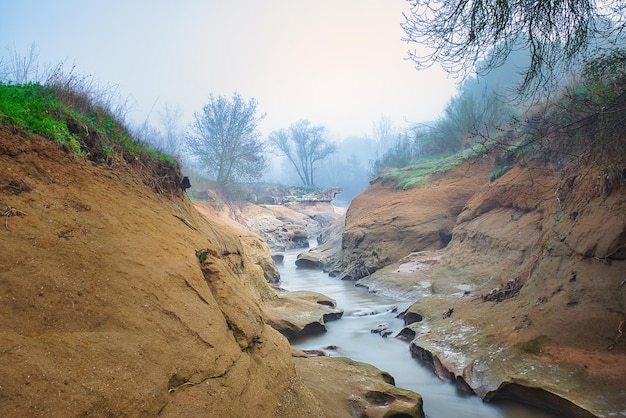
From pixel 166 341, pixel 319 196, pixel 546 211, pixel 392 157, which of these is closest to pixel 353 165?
pixel 319 196

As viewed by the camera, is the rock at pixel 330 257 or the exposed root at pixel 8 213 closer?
the exposed root at pixel 8 213

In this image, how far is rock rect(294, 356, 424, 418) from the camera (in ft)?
12.5

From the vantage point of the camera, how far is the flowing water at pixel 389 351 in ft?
14.1

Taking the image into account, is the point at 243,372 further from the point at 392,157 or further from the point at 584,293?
the point at 392,157

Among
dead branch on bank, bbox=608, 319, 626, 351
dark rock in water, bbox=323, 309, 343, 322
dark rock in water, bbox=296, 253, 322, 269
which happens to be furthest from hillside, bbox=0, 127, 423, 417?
dark rock in water, bbox=296, 253, 322, 269

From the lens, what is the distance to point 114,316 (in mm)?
2469

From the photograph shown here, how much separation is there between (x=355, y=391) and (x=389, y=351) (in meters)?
2.45

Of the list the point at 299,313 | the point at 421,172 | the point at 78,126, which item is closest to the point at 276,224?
the point at 421,172

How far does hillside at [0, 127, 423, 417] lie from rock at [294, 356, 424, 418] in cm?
3

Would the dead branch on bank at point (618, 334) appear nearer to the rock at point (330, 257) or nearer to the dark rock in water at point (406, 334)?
the dark rock in water at point (406, 334)

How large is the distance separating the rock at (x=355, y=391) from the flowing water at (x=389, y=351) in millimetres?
512

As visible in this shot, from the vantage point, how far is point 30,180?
2920 mm

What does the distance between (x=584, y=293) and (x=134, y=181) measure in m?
5.81

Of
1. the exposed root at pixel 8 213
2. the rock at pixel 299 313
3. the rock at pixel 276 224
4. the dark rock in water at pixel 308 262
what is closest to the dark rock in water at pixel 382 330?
the rock at pixel 299 313
